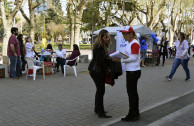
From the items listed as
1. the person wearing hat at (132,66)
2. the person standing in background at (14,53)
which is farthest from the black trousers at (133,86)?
the person standing in background at (14,53)

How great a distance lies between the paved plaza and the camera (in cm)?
455

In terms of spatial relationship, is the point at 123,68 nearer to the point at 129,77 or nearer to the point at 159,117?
the point at 129,77

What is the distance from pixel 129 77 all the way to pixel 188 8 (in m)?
41.4

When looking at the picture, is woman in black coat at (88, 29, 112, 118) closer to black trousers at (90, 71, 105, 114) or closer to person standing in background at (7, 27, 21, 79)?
black trousers at (90, 71, 105, 114)

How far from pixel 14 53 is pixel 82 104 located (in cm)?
462

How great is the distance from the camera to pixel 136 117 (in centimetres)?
459

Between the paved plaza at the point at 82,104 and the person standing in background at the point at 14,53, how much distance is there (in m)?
1.13

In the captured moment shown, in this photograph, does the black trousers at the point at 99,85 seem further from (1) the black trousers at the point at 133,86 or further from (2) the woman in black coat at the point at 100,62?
(1) the black trousers at the point at 133,86

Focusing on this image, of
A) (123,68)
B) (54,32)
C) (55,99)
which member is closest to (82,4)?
(55,99)

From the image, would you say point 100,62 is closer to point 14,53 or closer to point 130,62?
point 130,62

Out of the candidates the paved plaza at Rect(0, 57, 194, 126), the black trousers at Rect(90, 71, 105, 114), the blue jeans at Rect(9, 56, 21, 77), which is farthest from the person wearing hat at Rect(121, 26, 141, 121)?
the blue jeans at Rect(9, 56, 21, 77)

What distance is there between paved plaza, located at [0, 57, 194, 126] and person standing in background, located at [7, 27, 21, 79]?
3.72ft

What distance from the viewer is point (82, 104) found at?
5.79m

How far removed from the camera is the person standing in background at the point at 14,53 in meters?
9.24
